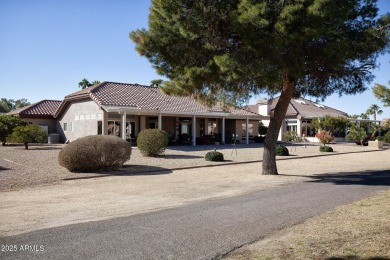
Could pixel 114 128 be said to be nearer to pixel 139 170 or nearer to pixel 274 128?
pixel 139 170

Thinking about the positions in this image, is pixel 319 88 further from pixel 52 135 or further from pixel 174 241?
pixel 52 135

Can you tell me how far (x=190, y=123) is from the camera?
37156 mm

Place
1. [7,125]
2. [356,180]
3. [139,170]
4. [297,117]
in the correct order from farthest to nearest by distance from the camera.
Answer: [297,117] < [7,125] < [139,170] < [356,180]

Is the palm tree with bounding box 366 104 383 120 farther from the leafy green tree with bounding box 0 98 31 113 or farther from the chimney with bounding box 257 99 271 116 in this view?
the leafy green tree with bounding box 0 98 31 113

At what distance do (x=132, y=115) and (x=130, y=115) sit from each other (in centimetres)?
20

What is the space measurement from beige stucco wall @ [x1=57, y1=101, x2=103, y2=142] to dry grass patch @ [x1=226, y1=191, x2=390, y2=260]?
25.3 meters

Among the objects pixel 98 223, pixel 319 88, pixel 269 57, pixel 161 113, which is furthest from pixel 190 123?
pixel 98 223

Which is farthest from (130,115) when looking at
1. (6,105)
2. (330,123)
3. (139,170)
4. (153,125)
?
(6,105)

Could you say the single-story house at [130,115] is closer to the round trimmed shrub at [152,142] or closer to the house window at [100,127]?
the house window at [100,127]

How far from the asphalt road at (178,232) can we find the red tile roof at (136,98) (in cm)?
1992

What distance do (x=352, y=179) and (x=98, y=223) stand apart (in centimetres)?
1069

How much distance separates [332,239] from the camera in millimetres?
5898

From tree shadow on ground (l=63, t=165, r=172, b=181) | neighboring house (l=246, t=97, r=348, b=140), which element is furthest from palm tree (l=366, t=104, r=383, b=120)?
tree shadow on ground (l=63, t=165, r=172, b=181)

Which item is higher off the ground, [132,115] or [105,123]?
[132,115]
